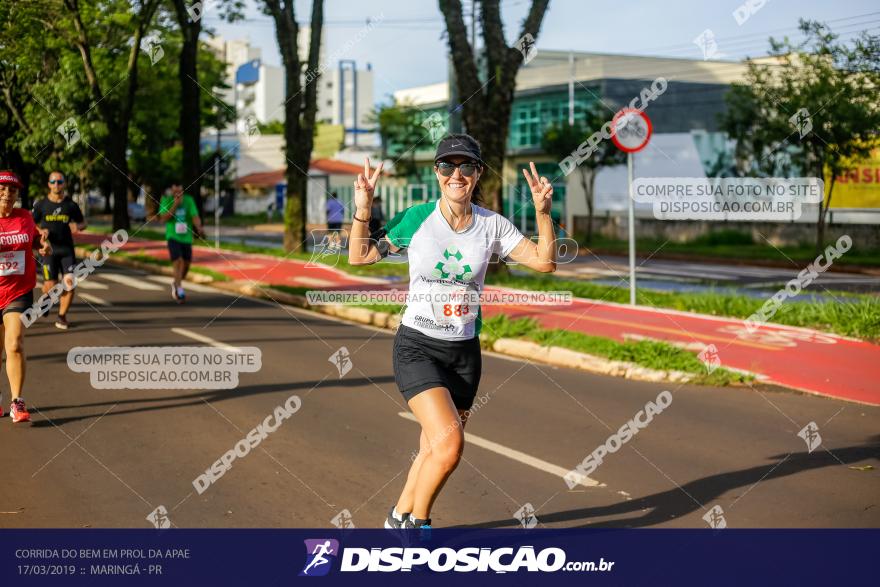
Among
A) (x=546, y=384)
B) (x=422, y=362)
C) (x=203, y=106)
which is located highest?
(x=203, y=106)

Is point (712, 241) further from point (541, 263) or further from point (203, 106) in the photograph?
point (203, 106)

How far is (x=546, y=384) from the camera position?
10.3 metres

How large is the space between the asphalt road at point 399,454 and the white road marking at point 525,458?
0.03 m

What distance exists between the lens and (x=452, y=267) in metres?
4.94

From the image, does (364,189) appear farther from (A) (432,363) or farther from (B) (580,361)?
(B) (580,361)

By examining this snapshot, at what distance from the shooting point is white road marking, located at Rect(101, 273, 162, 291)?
1997cm

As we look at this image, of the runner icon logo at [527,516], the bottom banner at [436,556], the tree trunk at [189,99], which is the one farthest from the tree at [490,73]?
the tree trunk at [189,99]

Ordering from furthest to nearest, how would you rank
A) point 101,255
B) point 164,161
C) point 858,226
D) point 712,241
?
point 164,161 < point 712,241 < point 858,226 < point 101,255

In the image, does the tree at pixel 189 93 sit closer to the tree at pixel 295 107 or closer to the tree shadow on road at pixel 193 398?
the tree at pixel 295 107

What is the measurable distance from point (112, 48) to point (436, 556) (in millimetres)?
41207

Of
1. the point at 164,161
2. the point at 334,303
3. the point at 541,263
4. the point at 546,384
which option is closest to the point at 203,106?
the point at 164,161

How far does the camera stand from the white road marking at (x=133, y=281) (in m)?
20.0

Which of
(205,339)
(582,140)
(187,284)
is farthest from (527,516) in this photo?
(582,140)

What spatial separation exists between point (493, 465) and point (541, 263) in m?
2.31
